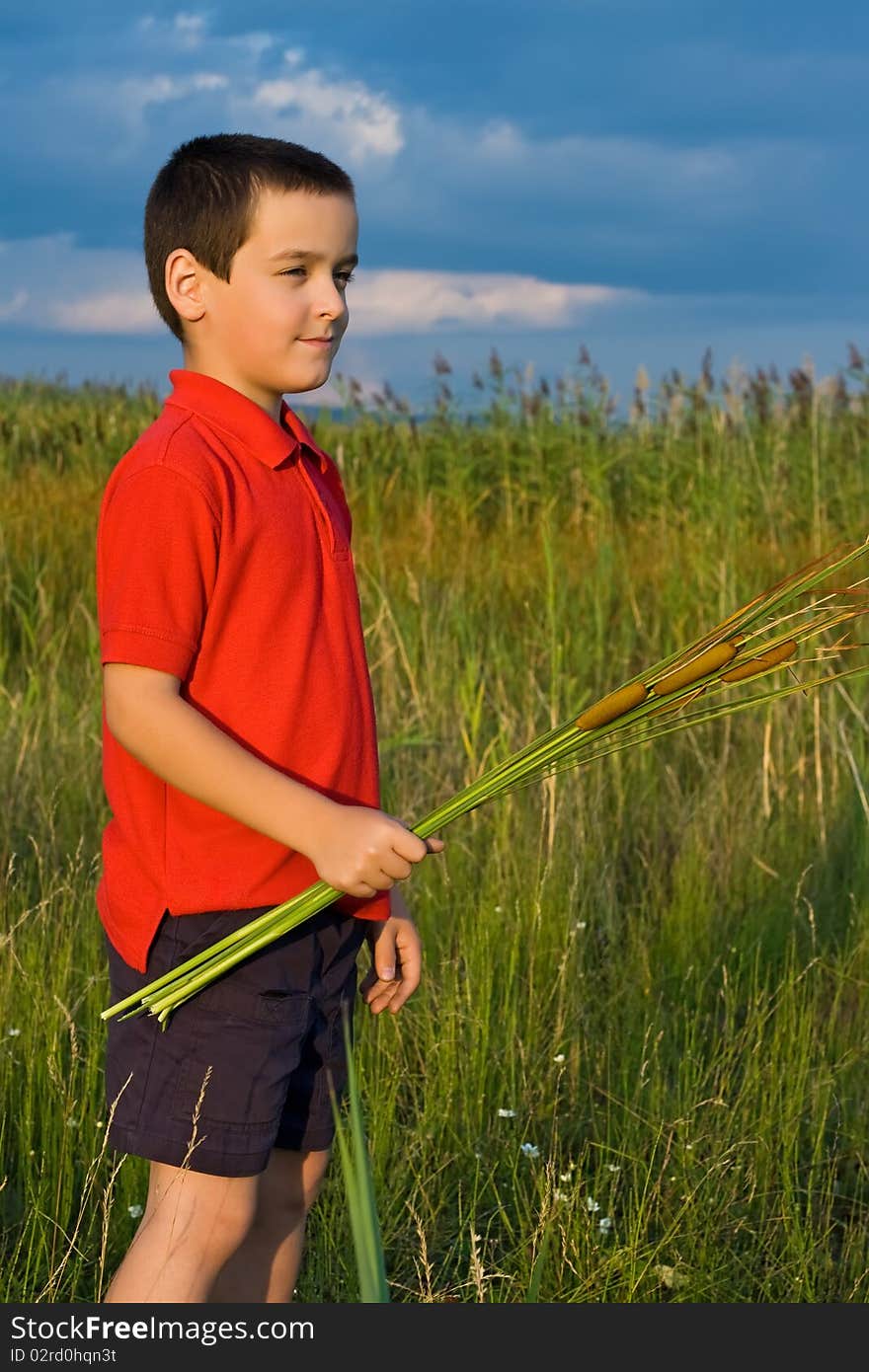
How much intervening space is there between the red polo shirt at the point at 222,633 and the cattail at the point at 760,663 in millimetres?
414

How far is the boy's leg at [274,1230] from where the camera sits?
1.64m

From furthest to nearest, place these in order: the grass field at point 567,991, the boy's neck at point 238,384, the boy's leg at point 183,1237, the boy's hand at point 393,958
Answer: the grass field at point 567,991 < the boy's hand at point 393,958 < the boy's neck at point 238,384 < the boy's leg at point 183,1237

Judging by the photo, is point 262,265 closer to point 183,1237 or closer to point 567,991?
point 183,1237

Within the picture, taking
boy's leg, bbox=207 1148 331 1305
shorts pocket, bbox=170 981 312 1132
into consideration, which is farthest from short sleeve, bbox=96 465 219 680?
boy's leg, bbox=207 1148 331 1305

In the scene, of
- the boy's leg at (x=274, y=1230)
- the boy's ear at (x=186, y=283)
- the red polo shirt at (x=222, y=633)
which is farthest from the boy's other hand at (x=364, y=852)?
the boy's ear at (x=186, y=283)

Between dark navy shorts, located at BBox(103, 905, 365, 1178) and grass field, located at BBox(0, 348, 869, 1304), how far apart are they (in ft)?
0.56

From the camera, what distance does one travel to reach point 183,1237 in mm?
1455

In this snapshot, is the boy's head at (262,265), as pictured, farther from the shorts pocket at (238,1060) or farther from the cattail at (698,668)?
the shorts pocket at (238,1060)

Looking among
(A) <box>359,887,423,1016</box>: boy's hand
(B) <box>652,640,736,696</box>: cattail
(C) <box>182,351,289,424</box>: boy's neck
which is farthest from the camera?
(A) <box>359,887,423,1016</box>: boy's hand

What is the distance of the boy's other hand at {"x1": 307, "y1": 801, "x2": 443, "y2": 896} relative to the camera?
131 centimetres

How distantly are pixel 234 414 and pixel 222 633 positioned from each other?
246 millimetres

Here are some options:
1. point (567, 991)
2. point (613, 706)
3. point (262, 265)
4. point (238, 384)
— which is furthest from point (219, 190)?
point (567, 991)

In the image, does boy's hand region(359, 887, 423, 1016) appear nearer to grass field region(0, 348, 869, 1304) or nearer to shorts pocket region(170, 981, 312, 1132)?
shorts pocket region(170, 981, 312, 1132)

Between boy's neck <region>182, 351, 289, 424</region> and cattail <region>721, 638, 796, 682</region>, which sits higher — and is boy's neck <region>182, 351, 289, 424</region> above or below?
above
